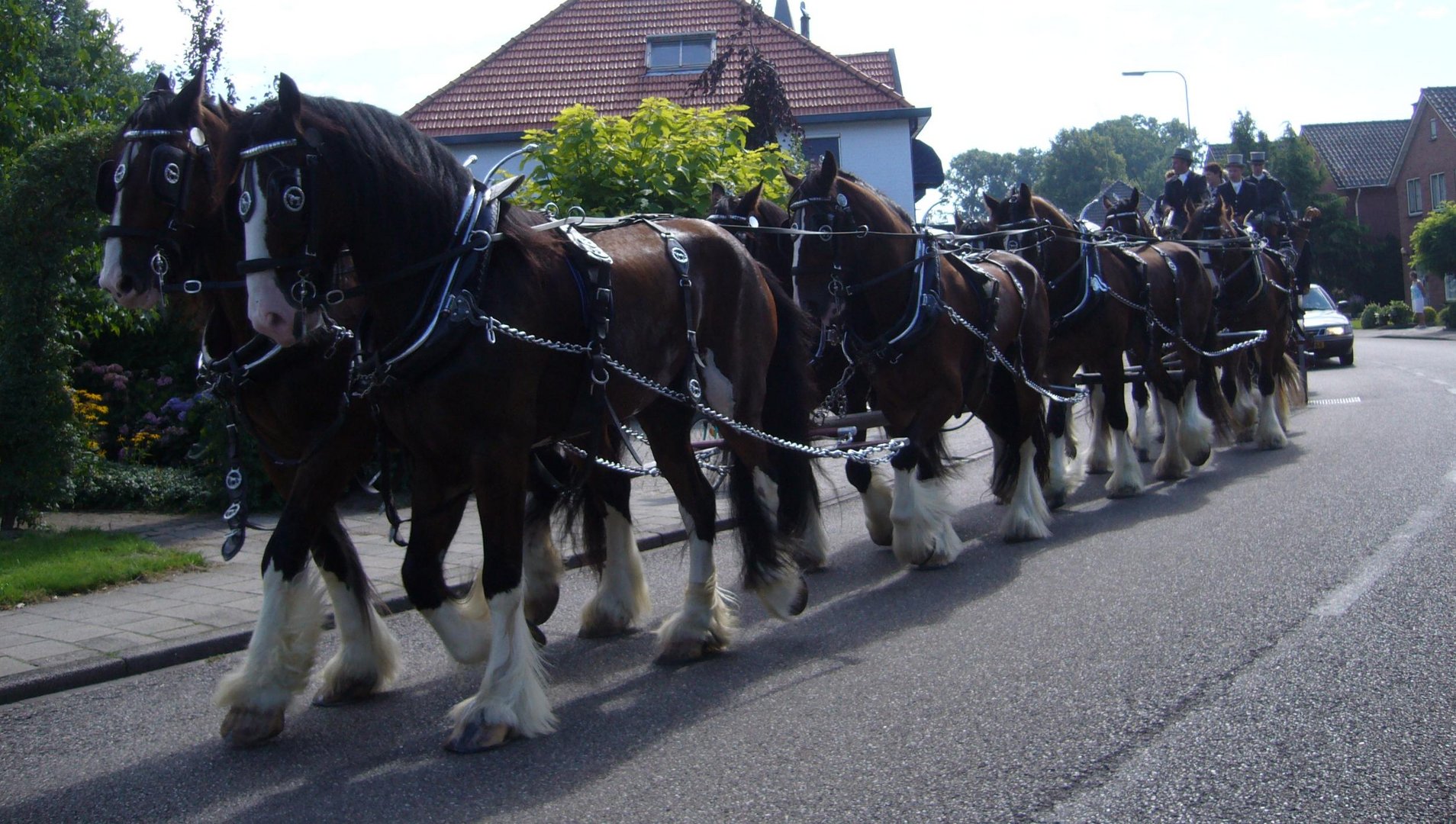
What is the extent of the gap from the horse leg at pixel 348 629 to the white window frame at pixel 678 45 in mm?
21584

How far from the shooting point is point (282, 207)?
3887mm

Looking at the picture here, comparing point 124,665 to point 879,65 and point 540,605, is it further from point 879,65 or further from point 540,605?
point 879,65

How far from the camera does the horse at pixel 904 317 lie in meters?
6.68

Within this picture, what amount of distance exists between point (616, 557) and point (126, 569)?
3.37 m

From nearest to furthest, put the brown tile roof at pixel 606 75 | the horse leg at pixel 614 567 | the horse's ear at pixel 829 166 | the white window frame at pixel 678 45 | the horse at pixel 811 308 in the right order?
the horse leg at pixel 614 567, the horse's ear at pixel 829 166, the horse at pixel 811 308, the brown tile roof at pixel 606 75, the white window frame at pixel 678 45

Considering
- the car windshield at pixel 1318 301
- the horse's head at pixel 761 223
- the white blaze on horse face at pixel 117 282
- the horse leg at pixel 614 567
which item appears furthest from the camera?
the car windshield at pixel 1318 301

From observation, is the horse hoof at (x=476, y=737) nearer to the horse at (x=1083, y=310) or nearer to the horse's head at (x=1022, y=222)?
the horse at (x=1083, y=310)

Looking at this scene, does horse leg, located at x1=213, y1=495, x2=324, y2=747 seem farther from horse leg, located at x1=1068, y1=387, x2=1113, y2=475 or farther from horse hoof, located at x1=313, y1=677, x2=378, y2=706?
horse leg, located at x1=1068, y1=387, x2=1113, y2=475

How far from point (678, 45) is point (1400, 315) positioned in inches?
1337

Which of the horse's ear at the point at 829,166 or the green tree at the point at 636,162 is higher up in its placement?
the green tree at the point at 636,162

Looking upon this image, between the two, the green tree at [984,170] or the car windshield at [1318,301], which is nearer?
the car windshield at [1318,301]

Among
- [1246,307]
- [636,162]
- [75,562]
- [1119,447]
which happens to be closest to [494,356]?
[75,562]

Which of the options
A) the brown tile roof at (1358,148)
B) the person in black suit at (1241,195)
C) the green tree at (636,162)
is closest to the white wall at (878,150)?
the person in black suit at (1241,195)

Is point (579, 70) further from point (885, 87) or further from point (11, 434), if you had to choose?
point (11, 434)
